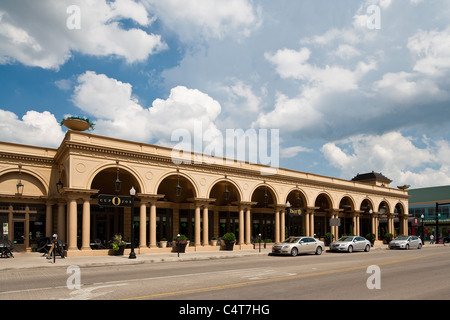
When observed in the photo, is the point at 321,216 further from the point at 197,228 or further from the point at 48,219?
the point at 48,219

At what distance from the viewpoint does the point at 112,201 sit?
2583 centimetres

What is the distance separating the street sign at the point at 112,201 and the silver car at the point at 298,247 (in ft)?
35.5

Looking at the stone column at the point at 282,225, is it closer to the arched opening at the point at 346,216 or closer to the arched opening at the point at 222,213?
the arched opening at the point at 222,213

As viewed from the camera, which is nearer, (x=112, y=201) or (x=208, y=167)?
(x=112, y=201)

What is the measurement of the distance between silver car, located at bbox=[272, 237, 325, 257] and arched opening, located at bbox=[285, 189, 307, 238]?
822 cm

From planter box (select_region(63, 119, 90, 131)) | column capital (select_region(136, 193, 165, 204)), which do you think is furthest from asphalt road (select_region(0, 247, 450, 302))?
planter box (select_region(63, 119, 90, 131))

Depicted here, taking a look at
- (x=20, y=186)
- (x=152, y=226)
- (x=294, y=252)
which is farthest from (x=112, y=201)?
(x=294, y=252)

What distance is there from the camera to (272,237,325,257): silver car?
27188 mm

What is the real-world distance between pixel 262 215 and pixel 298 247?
13.4m

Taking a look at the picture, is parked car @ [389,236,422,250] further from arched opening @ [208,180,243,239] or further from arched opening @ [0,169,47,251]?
arched opening @ [0,169,47,251]
